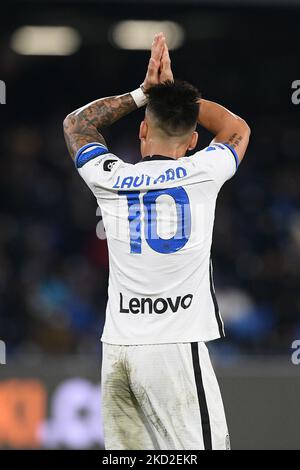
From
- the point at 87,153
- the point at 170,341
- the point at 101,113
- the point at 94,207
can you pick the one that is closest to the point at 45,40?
the point at 94,207

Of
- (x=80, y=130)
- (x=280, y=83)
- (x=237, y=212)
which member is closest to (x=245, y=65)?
(x=280, y=83)

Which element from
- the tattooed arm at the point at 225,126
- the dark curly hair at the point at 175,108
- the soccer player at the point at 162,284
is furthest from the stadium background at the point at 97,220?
the dark curly hair at the point at 175,108

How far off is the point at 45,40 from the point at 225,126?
9598 mm

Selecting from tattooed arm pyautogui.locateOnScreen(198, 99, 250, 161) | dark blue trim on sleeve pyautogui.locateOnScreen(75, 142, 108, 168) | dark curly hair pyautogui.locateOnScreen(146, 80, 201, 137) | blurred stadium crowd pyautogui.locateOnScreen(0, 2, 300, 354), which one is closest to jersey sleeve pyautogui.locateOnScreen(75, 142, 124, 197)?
dark blue trim on sleeve pyautogui.locateOnScreen(75, 142, 108, 168)

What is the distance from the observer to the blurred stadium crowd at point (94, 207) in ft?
36.9

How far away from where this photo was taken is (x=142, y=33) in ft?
44.8

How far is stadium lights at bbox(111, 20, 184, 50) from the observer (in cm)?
1330

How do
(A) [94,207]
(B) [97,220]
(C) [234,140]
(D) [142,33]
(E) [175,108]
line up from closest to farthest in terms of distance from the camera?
(E) [175,108]
(C) [234,140]
(B) [97,220]
(A) [94,207]
(D) [142,33]

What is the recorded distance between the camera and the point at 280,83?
14.4 meters

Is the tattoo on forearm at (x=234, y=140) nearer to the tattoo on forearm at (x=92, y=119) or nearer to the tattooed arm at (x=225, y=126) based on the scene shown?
the tattooed arm at (x=225, y=126)

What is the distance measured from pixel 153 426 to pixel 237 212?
854 cm

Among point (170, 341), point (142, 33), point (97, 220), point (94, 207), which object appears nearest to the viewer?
point (170, 341)

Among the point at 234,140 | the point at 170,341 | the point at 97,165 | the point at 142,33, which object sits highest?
the point at 142,33

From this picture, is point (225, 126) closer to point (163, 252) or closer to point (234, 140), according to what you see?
point (234, 140)
